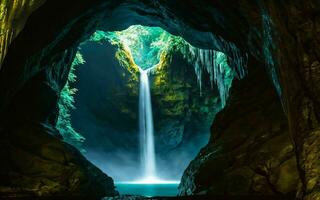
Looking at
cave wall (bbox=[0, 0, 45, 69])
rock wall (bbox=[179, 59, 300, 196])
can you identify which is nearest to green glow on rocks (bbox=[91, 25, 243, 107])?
rock wall (bbox=[179, 59, 300, 196])

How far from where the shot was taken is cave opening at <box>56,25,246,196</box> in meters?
21.8

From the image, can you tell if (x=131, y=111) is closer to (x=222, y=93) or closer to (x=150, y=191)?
(x=222, y=93)

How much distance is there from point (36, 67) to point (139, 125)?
15275mm

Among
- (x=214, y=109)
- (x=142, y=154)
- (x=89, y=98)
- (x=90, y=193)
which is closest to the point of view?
(x=90, y=193)

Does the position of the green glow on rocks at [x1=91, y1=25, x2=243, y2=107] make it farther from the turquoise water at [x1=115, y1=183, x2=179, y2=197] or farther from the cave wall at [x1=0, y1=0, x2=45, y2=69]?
the cave wall at [x1=0, y1=0, x2=45, y2=69]

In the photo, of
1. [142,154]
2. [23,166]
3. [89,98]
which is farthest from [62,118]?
[142,154]

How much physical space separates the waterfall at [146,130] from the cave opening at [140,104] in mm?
77

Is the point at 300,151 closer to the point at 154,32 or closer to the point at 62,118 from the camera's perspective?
the point at 62,118

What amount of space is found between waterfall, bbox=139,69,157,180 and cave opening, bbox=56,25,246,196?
0.08 m

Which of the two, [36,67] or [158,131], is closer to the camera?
[36,67]

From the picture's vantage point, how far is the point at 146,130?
2534cm

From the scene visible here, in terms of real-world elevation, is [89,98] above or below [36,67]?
above

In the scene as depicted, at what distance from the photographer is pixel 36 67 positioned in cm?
1059

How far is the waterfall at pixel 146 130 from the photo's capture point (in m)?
23.8
